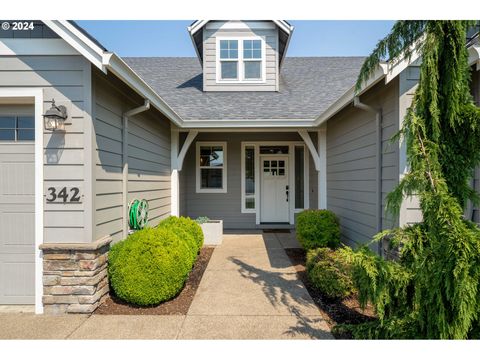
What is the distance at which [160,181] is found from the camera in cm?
595

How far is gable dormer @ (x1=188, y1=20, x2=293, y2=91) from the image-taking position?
26.8 feet

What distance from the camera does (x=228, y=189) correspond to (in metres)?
8.07

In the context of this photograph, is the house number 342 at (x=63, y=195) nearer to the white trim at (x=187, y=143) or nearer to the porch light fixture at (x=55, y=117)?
the porch light fixture at (x=55, y=117)

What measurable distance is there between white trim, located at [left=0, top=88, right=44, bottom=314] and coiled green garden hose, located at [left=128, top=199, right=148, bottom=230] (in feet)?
4.04

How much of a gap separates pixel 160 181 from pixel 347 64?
8026 mm

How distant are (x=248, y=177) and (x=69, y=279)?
555 cm

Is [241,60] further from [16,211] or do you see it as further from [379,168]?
[16,211]

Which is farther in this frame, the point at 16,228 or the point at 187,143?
the point at 187,143

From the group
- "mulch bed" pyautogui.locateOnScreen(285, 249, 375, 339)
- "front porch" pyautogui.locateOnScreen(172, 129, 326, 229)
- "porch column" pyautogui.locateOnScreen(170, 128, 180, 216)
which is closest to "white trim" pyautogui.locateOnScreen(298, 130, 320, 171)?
"front porch" pyautogui.locateOnScreen(172, 129, 326, 229)

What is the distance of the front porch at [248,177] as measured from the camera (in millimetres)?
8023

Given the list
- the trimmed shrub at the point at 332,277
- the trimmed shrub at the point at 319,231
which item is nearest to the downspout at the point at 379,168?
the trimmed shrub at the point at 332,277

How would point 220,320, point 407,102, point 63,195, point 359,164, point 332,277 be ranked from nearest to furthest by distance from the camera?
1. point 220,320
2. point 63,195
3. point 407,102
4. point 332,277
5. point 359,164

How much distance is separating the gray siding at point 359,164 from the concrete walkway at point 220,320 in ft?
4.91
